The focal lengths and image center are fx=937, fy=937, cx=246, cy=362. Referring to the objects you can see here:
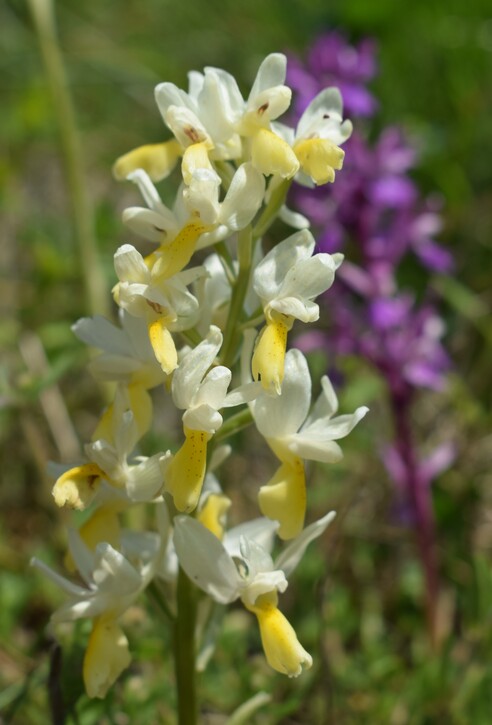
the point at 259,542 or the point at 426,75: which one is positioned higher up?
the point at 259,542

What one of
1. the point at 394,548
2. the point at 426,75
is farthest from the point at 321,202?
the point at 426,75

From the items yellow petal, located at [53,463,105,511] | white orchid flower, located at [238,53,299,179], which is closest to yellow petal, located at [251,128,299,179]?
white orchid flower, located at [238,53,299,179]

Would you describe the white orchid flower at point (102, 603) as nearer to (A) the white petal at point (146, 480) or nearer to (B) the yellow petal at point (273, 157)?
(A) the white petal at point (146, 480)

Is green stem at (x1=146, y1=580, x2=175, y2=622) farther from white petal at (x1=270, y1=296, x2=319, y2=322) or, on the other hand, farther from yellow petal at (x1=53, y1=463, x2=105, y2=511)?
white petal at (x1=270, y1=296, x2=319, y2=322)

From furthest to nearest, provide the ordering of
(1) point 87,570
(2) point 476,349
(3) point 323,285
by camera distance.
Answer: (2) point 476,349
(1) point 87,570
(3) point 323,285

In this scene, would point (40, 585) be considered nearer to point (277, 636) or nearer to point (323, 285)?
point (277, 636)

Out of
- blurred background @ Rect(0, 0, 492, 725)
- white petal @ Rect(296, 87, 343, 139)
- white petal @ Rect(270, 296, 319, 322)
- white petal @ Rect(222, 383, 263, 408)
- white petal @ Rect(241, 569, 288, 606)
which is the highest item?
white petal @ Rect(296, 87, 343, 139)

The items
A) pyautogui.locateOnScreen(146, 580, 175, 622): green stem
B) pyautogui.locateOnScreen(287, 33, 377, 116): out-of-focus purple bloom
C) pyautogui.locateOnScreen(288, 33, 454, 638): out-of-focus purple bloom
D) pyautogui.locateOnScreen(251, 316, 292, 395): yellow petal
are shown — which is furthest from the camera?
pyautogui.locateOnScreen(287, 33, 377, 116): out-of-focus purple bloom
